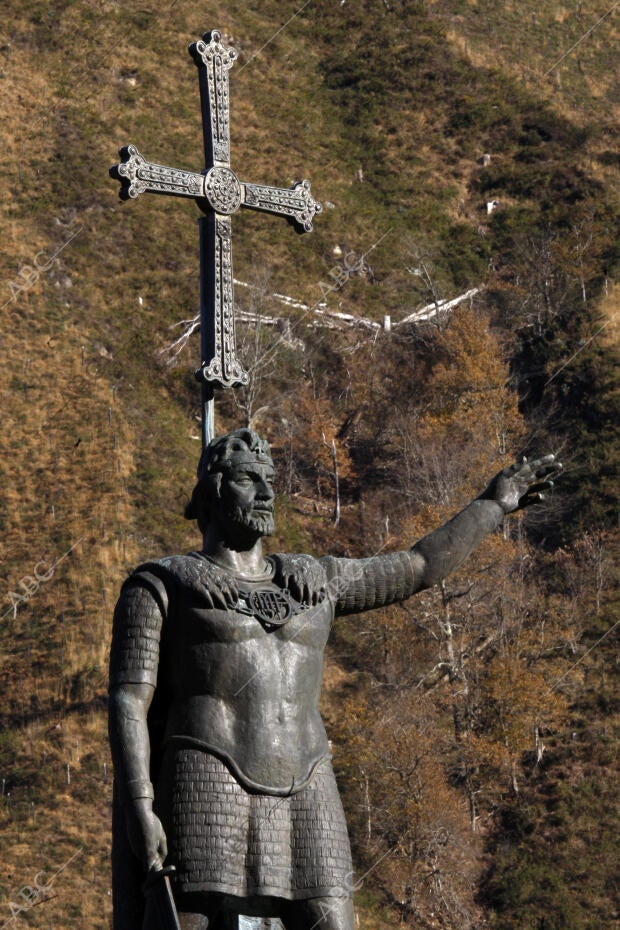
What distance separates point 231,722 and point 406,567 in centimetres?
148

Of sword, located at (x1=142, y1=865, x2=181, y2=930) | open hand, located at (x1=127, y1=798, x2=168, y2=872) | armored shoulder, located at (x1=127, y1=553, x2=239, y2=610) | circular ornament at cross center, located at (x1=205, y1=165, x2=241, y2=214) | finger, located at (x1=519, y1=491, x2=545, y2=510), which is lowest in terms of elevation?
sword, located at (x1=142, y1=865, x2=181, y2=930)

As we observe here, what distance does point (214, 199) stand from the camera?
12.4 meters

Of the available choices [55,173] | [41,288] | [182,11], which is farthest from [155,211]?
[182,11]

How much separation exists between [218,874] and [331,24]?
101098 mm

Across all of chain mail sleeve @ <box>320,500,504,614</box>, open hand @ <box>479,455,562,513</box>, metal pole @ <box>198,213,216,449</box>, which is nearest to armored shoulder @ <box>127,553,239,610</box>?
chain mail sleeve @ <box>320,500,504,614</box>

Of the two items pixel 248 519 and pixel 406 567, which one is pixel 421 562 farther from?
pixel 248 519

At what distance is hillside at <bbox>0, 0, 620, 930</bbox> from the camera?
48125mm

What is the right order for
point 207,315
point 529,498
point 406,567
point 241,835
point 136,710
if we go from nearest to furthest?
point 241,835 → point 136,710 → point 406,567 → point 529,498 → point 207,315

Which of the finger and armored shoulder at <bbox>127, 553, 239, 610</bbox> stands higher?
the finger

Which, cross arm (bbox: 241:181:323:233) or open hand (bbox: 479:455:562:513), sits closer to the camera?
open hand (bbox: 479:455:562:513)

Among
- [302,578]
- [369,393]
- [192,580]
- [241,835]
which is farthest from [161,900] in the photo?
[369,393]

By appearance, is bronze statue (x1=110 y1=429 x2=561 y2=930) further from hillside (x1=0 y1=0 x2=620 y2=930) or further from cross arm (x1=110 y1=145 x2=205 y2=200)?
hillside (x1=0 y1=0 x2=620 y2=930)

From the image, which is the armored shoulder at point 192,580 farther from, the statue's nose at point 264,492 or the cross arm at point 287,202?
the cross arm at point 287,202

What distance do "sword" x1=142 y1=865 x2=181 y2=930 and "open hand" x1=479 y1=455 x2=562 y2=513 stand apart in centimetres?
302
